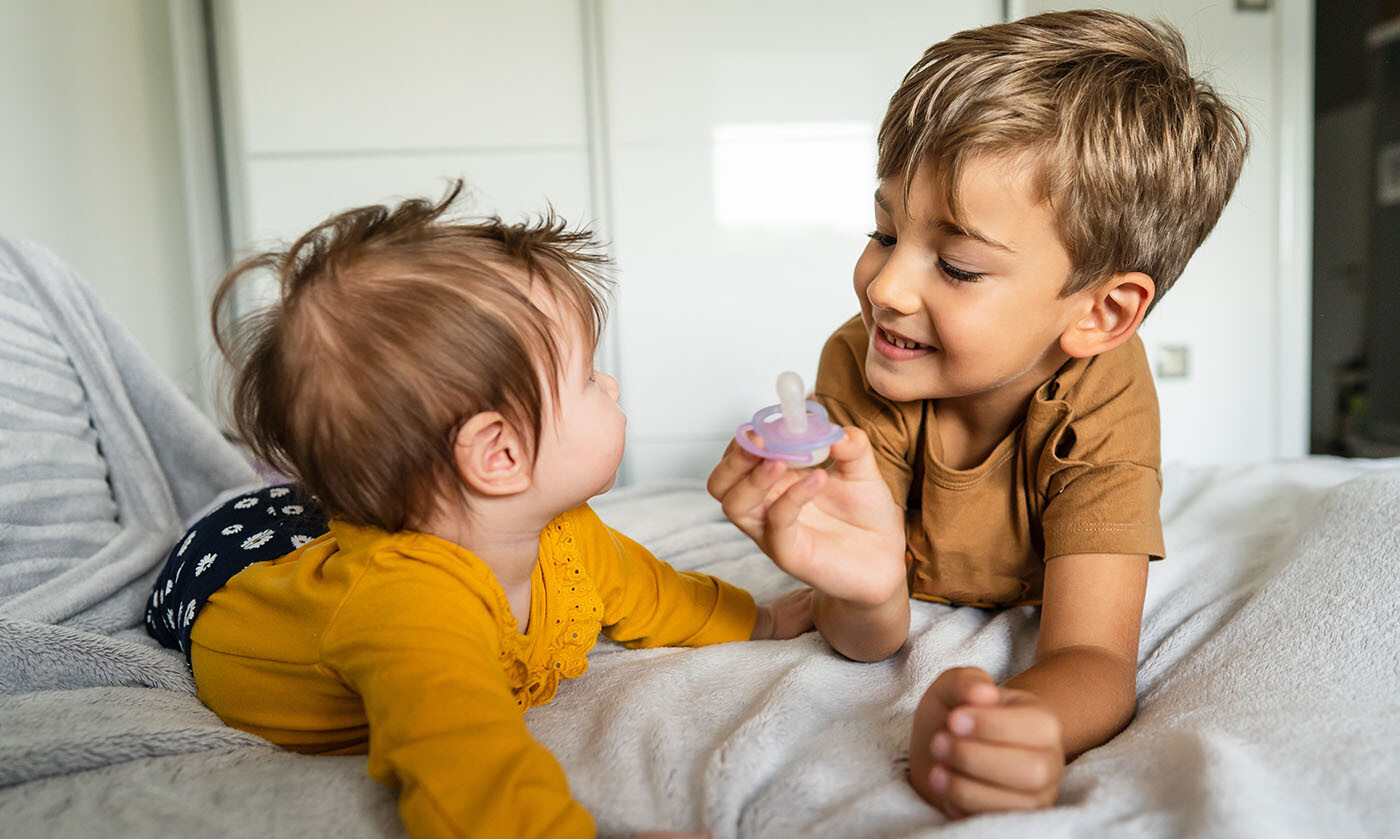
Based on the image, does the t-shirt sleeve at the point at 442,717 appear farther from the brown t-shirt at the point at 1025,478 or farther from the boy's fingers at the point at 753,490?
the brown t-shirt at the point at 1025,478

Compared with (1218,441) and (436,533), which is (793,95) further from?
(436,533)

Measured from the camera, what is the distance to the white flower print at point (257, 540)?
2.95 ft

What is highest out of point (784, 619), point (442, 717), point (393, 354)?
point (393, 354)

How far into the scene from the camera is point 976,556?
0.97m

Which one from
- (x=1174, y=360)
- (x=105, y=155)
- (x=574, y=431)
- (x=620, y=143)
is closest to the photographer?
(x=574, y=431)

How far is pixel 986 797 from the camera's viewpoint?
56cm

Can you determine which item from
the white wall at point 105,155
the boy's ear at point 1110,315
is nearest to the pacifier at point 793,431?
the boy's ear at point 1110,315

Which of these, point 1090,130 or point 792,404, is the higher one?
point 1090,130

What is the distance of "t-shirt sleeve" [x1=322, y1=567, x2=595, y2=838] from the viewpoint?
1.79 ft

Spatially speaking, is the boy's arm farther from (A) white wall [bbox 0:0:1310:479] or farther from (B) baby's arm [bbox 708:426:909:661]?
(A) white wall [bbox 0:0:1310:479]

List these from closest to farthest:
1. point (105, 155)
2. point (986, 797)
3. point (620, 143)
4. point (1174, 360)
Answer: point (986, 797), point (105, 155), point (620, 143), point (1174, 360)

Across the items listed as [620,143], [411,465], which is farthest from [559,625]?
[620,143]

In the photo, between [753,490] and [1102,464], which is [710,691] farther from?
[1102,464]

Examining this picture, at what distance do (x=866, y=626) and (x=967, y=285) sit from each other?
1.02 ft
